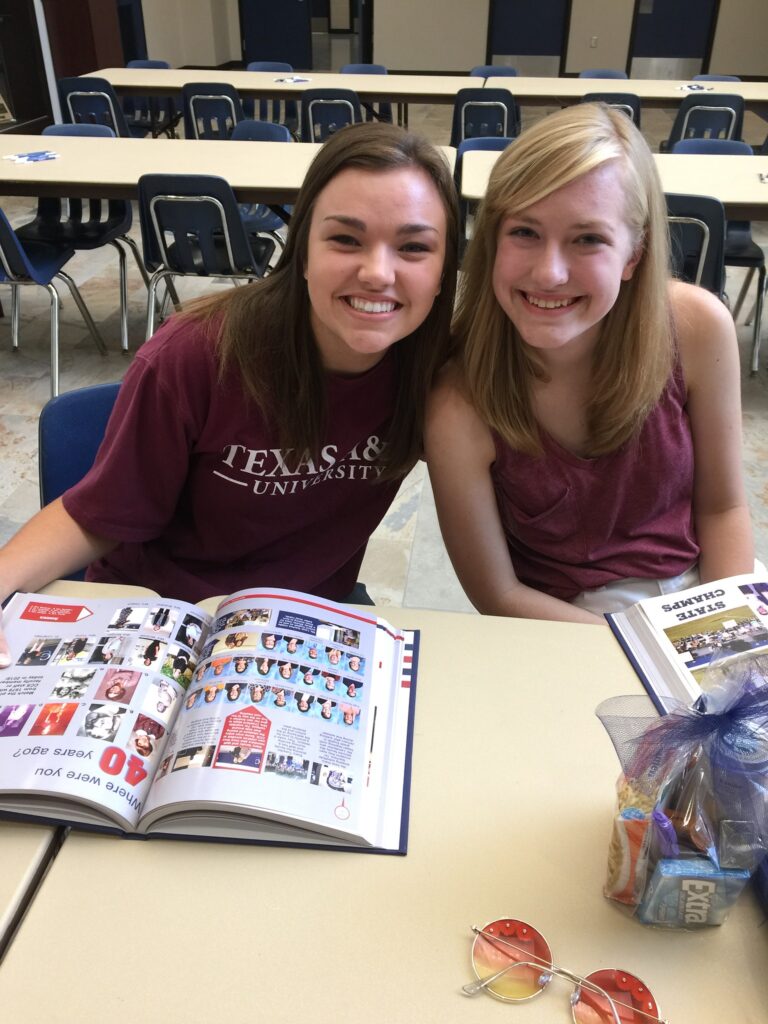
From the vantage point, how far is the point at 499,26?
396 inches

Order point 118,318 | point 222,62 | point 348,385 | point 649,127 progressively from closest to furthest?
point 348,385 → point 118,318 → point 649,127 → point 222,62

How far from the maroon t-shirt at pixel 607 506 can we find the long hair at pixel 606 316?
0.11 feet

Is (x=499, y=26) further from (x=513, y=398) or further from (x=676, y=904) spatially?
(x=676, y=904)

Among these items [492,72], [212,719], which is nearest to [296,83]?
[492,72]

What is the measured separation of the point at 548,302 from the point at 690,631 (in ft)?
1.57

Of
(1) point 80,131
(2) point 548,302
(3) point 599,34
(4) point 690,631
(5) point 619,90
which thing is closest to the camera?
(4) point 690,631

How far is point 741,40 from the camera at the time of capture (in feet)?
32.5

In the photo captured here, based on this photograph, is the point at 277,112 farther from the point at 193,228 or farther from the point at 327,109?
the point at 193,228

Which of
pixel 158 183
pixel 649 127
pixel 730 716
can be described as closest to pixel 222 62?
pixel 649 127

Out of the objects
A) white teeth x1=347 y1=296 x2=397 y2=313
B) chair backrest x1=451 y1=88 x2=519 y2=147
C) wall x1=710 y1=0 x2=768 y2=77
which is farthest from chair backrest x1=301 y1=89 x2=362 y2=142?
wall x1=710 y1=0 x2=768 y2=77

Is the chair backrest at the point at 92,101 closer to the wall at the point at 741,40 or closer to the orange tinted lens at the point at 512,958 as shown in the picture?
the orange tinted lens at the point at 512,958

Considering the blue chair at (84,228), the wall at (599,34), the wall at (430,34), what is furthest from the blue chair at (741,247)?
the wall at (430,34)

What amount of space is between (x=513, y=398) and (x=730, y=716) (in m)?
0.68

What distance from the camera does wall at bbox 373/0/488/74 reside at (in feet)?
33.0
